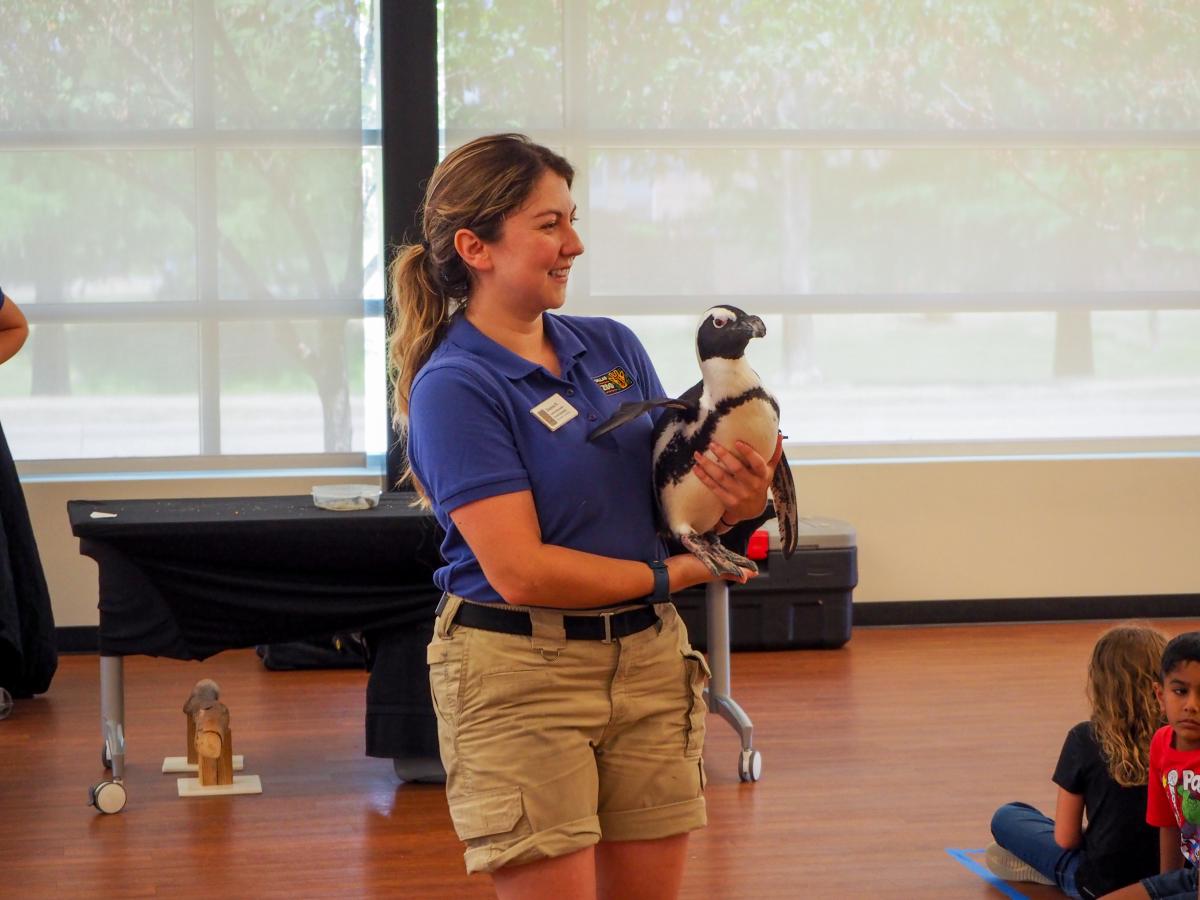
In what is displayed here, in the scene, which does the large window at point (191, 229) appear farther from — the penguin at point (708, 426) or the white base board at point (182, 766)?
the penguin at point (708, 426)

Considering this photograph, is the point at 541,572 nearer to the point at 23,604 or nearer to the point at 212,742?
the point at 212,742

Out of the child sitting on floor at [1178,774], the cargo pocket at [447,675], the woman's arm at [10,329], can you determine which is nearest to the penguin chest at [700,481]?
the cargo pocket at [447,675]

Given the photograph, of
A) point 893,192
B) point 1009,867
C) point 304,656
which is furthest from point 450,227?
point 893,192

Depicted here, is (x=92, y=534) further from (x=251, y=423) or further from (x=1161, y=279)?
(x=1161, y=279)

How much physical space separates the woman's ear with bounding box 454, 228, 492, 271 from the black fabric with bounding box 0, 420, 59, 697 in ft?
10.8

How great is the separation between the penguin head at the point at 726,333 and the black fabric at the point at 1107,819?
4.72 feet

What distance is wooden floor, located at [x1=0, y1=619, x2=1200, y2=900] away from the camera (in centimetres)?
322

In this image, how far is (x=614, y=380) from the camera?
71.2 inches

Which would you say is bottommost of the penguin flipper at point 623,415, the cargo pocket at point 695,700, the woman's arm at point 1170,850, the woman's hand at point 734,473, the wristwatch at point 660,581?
the woman's arm at point 1170,850

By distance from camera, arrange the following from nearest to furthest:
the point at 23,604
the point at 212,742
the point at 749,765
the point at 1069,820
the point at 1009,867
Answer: the point at 1069,820 → the point at 1009,867 → the point at 212,742 → the point at 749,765 → the point at 23,604

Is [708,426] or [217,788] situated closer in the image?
[708,426]

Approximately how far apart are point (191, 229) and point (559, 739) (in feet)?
14.3

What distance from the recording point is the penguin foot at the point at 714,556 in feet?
5.64

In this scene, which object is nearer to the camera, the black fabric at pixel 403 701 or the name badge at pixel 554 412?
the name badge at pixel 554 412
